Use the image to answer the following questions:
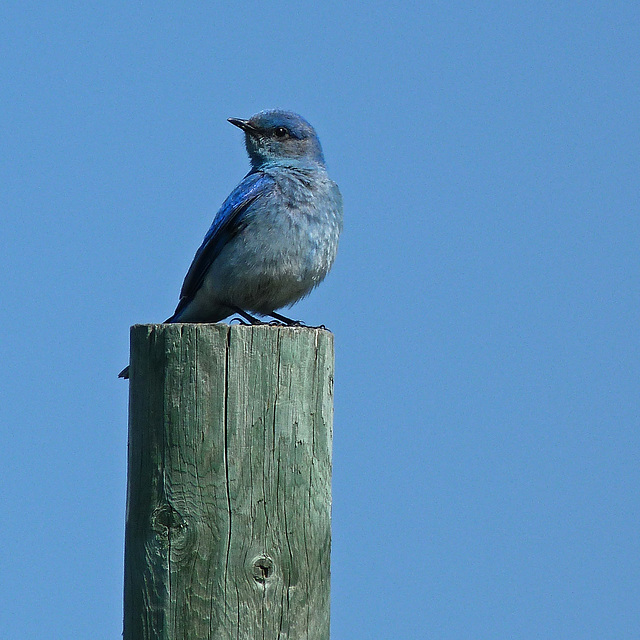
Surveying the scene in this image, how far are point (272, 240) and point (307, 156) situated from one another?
1.07 metres

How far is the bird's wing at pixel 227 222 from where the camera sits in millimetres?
7078

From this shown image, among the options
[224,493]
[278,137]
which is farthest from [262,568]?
[278,137]

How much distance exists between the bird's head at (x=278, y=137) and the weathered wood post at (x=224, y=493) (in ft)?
13.2

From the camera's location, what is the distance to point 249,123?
7887 mm

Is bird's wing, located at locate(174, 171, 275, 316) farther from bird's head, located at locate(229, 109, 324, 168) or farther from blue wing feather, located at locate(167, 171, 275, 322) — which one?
bird's head, located at locate(229, 109, 324, 168)

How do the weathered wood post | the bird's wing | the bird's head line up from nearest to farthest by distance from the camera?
1. the weathered wood post
2. the bird's wing
3. the bird's head

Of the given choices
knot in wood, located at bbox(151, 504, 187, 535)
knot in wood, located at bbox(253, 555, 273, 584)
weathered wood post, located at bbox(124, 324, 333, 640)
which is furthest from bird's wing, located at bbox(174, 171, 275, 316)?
knot in wood, located at bbox(253, 555, 273, 584)

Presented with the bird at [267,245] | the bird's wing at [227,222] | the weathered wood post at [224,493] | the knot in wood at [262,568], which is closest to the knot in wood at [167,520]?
the weathered wood post at [224,493]

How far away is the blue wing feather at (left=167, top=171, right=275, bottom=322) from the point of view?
7082 mm

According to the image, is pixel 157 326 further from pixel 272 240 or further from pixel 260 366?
pixel 272 240

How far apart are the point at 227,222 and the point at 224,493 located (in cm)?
359

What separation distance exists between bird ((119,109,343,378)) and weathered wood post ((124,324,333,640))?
3.02 m

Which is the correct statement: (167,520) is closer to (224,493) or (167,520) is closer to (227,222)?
(224,493)

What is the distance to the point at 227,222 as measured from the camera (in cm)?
711
